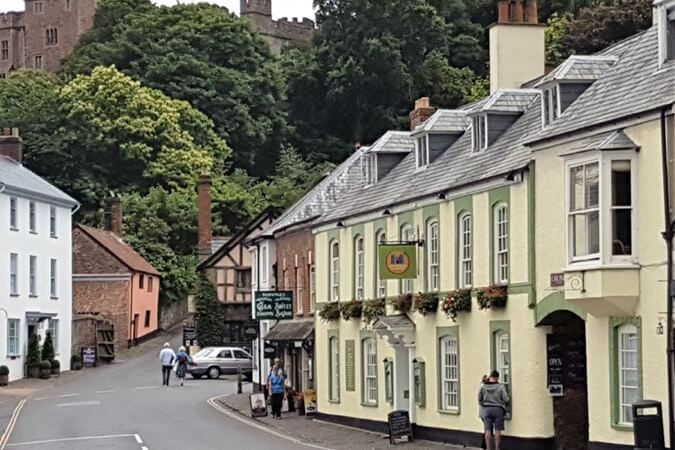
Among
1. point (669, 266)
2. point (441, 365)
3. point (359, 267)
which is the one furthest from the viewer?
point (359, 267)

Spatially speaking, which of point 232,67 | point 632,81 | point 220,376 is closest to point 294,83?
point 232,67

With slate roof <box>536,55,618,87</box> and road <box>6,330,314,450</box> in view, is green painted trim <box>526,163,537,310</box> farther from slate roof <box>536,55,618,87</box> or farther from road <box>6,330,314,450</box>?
road <box>6,330,314,450</box>

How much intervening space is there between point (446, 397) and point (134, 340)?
148 feet

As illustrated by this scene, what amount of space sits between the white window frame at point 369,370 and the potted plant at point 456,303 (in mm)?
5695

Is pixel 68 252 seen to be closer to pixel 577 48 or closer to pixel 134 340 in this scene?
pixel 134 340

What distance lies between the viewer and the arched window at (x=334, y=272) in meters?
Result: 41.2

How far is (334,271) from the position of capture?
1639 inches

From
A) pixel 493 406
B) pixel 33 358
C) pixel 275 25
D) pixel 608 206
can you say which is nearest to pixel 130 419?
pixel 493 406

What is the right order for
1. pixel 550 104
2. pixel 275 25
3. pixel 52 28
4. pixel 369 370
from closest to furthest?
1. pixel 550 104
2. pixel 369 370
3. pixel 52 28
4. pixel 275 25

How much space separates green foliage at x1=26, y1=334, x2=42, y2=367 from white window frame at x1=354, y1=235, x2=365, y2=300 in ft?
86.6

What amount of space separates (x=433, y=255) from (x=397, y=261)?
0.89 metres

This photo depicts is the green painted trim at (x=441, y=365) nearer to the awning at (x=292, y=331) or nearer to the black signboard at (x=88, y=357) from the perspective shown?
the awning at (x=292, y=331)

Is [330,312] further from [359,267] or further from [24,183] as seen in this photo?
[24,183]

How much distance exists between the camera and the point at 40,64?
149375 mm
